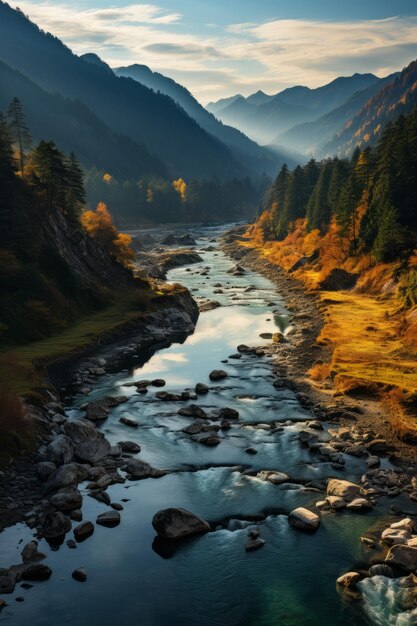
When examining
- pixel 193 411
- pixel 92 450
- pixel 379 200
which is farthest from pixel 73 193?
pixel 92 450

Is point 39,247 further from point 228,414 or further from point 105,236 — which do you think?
point 228,414

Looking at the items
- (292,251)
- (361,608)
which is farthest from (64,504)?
(292,251)

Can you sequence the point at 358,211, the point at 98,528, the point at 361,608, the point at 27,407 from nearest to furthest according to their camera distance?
the point at 361,608, the point at 98,528, the point at 27,407, the point at 358,211

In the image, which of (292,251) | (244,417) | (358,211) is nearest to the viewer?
(244,417)

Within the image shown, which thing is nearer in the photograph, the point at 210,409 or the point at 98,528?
the point at 98,528

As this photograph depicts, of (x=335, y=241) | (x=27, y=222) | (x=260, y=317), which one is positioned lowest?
(x=260, y=317)

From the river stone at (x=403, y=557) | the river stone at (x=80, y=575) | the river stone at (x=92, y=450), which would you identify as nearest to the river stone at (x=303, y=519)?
the river stone at (x=403, y=557)

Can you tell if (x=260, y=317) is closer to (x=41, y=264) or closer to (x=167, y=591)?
(x=41, y=264)

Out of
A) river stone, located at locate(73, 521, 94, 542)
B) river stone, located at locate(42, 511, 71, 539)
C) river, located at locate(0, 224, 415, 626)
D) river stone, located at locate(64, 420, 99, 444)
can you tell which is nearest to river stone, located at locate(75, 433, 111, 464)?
river stone, located at locate(64, 420, 99, 444)

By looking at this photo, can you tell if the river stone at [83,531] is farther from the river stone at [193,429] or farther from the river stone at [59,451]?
the river stone at [193,429]
